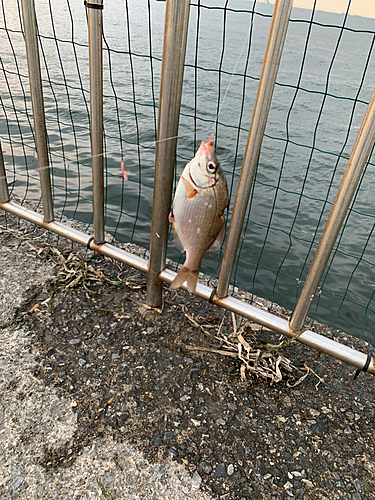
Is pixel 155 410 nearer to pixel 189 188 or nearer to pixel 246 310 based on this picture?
pixel 246 310

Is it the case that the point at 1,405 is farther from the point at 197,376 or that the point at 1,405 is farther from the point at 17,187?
the point at 17,187

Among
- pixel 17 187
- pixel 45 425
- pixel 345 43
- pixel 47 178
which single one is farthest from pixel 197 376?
pixel 345 43

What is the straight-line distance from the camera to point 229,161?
8070mm

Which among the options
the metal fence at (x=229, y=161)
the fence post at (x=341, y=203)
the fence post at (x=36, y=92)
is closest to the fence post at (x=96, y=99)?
the metal fence at (x=229, y=161)

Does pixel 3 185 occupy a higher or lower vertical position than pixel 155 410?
higher

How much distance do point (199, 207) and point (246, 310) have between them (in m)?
0.82

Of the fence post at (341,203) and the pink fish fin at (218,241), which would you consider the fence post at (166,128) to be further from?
the fence post at (341,203)

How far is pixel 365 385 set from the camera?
2568 mm

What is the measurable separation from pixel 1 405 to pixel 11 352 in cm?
37

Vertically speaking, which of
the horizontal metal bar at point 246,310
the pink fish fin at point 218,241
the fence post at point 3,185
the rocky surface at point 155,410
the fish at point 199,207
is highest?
the fish at point 199,207

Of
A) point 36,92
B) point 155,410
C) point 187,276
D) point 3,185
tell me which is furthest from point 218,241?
point 3,185

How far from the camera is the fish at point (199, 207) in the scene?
1891mm

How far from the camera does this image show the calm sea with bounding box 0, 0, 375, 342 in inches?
138

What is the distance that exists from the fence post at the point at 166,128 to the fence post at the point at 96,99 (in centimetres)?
46
